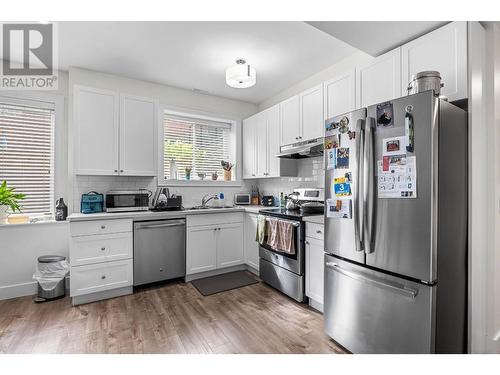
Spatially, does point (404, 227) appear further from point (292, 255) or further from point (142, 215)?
point (142, 215)

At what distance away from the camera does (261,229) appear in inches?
124

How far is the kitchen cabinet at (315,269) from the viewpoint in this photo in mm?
2445

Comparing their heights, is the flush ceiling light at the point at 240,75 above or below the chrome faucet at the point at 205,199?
above

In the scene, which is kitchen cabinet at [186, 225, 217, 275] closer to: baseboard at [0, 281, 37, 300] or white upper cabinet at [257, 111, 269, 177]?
white upper cabinet at [257, 111, 269, 177]

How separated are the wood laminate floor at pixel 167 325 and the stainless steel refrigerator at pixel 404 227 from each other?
0.52 meters

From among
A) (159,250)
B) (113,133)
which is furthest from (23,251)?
(113,133)

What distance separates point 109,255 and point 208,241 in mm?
1170

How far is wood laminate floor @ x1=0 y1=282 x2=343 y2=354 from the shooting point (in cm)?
196

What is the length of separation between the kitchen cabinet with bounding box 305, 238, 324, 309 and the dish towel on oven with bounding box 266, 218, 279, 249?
1.36 ft

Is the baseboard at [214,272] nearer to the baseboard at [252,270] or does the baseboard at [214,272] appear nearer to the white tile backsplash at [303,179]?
the baseboard at [252,270]

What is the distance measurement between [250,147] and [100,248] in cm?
252

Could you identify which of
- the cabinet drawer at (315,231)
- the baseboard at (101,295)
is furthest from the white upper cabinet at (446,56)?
the baseboard at (101,295)

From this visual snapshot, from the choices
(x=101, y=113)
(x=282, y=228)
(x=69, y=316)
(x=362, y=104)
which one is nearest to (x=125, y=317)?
(x=69, y=316)
